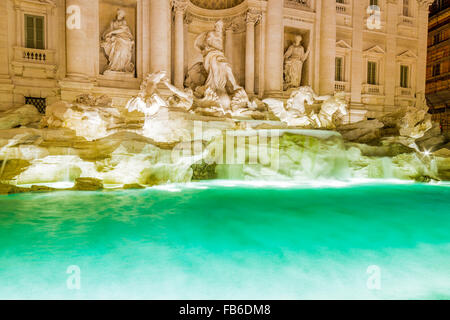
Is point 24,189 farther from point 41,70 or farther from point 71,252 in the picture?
point 41,70

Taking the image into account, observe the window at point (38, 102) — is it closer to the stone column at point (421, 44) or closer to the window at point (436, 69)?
the stone column at point (421, 44)

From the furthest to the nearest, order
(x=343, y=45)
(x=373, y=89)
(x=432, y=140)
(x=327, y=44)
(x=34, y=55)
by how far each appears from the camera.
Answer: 1. (x=373, y=89)
2. (x=343, y=45)
3. (x=327, y=44)
4. (x=34, y=55)
5. (x=432, y=140)

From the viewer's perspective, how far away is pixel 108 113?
8.29m

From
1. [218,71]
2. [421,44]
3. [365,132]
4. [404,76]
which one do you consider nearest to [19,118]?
[218,71]

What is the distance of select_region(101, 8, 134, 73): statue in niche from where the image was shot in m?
12.6

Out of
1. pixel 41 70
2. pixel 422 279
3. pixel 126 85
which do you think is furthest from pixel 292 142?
pixel 41 70

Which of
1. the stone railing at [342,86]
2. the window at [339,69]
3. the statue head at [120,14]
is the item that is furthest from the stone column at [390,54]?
the statue head at [120,14]

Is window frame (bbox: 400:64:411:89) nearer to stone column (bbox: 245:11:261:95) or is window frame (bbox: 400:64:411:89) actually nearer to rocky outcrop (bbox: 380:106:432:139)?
rocky outcrop (bbox: 380:106:432:139)

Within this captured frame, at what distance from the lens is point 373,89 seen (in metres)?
18.3

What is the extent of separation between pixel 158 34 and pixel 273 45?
18.0ft

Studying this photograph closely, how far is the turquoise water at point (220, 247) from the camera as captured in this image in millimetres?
2172

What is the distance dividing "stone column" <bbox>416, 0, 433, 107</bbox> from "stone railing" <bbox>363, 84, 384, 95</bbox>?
2778 mm

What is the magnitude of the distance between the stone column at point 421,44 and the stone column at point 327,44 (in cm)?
724

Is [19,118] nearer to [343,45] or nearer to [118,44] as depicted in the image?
[118,44]
